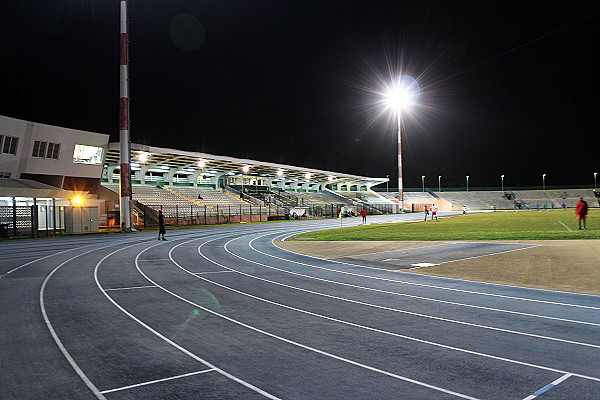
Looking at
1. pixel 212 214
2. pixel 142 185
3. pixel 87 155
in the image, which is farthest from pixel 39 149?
pixel 212 214

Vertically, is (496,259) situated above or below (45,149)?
below

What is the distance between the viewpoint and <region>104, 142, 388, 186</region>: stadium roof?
42.9 meters

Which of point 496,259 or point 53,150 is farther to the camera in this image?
point 53,150

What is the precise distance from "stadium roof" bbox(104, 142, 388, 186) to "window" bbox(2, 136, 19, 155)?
786 cm

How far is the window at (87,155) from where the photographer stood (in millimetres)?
37219

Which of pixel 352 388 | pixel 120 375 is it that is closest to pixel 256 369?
pixel 352 388

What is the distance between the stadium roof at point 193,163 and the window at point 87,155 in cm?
121

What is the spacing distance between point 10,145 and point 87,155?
21.6 ft

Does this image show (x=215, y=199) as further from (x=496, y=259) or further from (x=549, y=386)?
(x=549, y=386)

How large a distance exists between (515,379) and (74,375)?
4.90 m

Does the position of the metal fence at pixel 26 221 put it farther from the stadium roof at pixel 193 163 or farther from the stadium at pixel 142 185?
the stadium roof at pixel 193 163

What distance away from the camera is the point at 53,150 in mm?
35375

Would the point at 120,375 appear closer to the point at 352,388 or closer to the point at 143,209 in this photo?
the point at 352,388

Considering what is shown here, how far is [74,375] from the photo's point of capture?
15.4 feet
